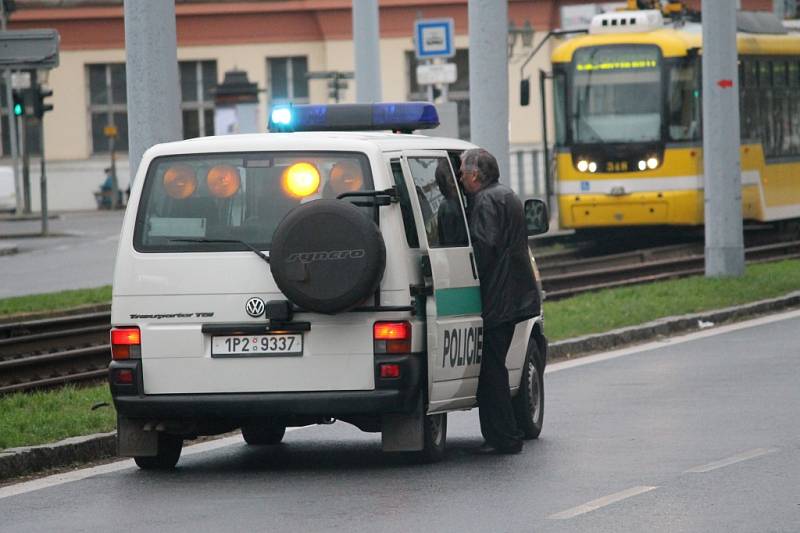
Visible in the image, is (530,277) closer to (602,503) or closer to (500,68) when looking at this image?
(602,503)

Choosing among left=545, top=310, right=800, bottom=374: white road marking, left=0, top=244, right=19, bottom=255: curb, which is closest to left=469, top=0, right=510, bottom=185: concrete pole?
left=545, top=310, right=800, bottom=374: white road marking

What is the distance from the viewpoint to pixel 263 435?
11992 millimetres

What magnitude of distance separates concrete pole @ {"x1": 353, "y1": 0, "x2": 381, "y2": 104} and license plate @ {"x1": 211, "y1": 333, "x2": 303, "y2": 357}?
1488cm

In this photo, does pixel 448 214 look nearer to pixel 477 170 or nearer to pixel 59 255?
pixel 477 170

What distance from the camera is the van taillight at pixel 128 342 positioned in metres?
10.5

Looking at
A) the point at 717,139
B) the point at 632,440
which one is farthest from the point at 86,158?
the point at 632,440

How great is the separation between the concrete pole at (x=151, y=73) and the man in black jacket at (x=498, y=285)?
4622 mm

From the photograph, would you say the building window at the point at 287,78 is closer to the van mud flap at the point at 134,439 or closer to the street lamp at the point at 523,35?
the street lamp at the point at 523,35

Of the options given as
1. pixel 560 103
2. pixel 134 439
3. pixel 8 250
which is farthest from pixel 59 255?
pixel 134 439

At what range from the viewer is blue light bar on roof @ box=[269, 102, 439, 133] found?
11.8m

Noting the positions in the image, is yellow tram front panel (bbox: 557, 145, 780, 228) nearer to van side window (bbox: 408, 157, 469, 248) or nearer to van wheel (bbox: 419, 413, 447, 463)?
van side window (bbox: 408, 157, 469, 248)

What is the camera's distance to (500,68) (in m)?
20.4

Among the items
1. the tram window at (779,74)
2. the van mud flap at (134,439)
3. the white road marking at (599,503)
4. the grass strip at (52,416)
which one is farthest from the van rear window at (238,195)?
the tram window at (779,74)

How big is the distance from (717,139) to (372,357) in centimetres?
1379
